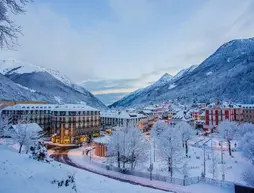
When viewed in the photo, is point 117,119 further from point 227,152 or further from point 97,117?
point 227,152

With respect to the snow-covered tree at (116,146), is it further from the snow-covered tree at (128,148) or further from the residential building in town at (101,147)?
the residential building in town at (101,147)

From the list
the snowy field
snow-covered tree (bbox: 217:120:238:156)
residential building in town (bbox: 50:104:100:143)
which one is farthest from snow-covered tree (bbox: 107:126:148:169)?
residential building in town (bbox: 50:104:100:143)

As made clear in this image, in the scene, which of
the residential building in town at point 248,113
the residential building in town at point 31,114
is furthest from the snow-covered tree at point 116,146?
the residential building in town at point 248,113

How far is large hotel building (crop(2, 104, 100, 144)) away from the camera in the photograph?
72.8 metres

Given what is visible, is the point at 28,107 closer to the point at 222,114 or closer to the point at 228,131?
the point at 228,131

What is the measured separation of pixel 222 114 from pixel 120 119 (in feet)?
150

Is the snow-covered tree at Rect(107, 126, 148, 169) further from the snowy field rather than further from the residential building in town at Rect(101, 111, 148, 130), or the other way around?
the residential building in town at Rect(101, 111, 148, 130)

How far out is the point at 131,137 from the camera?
4388cm

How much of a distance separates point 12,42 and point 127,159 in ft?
119

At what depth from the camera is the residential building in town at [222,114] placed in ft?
292

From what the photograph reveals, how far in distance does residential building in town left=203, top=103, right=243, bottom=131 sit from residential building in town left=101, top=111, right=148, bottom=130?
3154cm

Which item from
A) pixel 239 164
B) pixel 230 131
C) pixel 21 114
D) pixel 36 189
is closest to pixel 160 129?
pixel 230 131

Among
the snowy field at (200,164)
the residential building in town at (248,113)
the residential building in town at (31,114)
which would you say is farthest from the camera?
the residential building in town at (248,113)

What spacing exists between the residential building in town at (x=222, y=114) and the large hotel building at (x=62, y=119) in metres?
51.4
